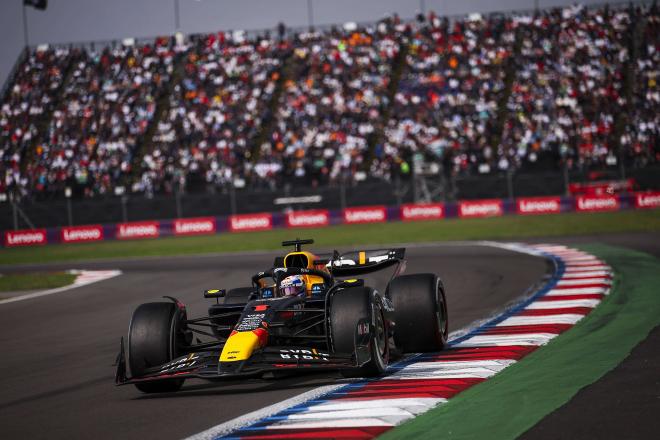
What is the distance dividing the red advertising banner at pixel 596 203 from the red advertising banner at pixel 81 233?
17603 mm

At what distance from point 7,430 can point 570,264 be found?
13551 mm

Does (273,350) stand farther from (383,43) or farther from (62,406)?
(383,43)

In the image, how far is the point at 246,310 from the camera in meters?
8.67

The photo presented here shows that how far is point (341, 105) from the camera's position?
42719 millimetres

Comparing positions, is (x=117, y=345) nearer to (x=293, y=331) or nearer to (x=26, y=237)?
(x=293, y=331)

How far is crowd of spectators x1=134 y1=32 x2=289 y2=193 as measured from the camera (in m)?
41.0

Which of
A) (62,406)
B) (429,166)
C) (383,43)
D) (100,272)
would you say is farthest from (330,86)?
(62,406)

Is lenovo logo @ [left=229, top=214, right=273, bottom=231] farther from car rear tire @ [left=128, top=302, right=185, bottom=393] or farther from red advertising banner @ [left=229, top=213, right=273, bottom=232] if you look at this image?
car rear tire @ [left=128, top=302, right=185, bottom=393]

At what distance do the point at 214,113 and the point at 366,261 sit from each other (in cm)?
3343

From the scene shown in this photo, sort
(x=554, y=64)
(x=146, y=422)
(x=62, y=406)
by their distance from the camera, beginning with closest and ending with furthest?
1. (x=146, y=422)
2. (x=62, y=406)
3. (x=554, y=64)

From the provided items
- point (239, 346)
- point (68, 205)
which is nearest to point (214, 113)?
point (68, 205)

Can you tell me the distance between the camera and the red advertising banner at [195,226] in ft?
130

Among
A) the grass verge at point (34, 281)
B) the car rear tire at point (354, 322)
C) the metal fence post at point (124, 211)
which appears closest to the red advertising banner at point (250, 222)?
the metal fence post at point (124, 211)

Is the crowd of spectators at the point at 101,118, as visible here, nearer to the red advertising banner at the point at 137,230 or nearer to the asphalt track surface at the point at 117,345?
the red advertising banner at the point at 137,230
